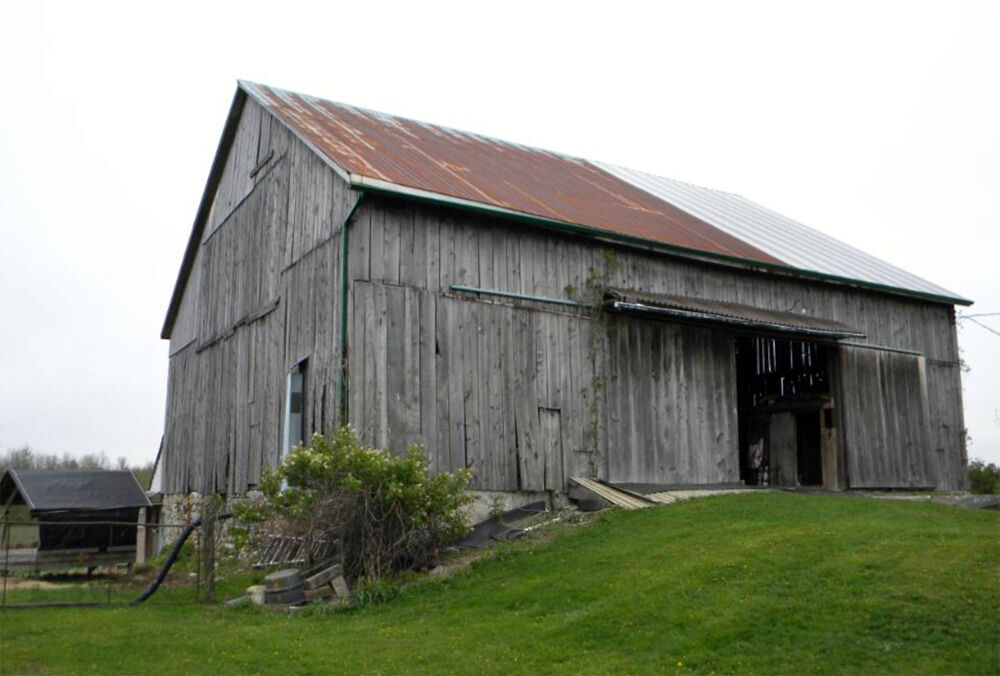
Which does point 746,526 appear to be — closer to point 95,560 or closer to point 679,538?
point 679,538

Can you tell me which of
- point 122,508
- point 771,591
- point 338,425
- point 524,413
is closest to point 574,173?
point 524,413

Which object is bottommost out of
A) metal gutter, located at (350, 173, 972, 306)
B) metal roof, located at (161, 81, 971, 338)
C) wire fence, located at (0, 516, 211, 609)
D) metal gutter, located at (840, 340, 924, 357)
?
wire fence, located at (0, 516, 211, 609)

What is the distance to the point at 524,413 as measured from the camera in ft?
54.7

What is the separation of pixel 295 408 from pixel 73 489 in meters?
4.82

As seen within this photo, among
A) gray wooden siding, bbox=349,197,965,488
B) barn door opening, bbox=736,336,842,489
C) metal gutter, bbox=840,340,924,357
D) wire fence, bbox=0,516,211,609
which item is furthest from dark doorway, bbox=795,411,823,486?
wire fence, bbox=0,516,211,609

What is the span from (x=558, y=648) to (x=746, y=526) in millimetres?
4543

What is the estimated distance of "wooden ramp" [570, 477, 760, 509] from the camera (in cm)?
1580

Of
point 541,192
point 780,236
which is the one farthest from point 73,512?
point 780,236

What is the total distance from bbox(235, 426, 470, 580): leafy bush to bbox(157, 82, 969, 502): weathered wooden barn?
166 cm

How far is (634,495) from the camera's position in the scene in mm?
16484

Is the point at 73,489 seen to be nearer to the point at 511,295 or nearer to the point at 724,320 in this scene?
the point at 511,295

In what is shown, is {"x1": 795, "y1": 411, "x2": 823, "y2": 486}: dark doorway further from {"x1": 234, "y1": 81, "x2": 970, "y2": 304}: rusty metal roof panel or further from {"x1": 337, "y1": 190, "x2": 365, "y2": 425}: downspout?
{"x1": 337, "y1": 190, "x2": 365, "y2": 425}: downspout

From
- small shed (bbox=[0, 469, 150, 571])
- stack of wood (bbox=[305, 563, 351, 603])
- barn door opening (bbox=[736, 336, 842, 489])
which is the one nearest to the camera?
stack of wood (bbox=[305, 563, 351, 603])

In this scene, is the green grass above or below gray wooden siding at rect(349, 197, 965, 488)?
below
